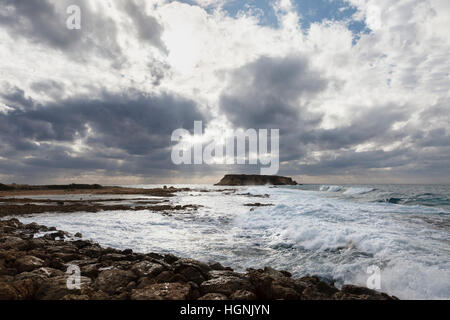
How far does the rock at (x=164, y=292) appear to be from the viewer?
3805mm

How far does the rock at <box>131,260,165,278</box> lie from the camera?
5.05 meters

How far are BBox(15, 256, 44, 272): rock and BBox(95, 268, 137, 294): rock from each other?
189 centimetres

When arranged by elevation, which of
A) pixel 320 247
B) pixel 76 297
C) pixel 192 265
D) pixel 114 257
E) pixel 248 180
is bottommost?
pixel 248 180

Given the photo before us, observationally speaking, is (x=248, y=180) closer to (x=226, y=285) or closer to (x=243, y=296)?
(x=226, y=285)

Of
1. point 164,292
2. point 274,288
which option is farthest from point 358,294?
point 164,292

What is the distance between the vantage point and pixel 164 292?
3.93 m

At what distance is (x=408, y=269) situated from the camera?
218 inches

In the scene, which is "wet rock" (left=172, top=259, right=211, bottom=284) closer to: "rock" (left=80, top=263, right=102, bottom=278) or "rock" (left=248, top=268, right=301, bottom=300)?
"rock" (left=248, top=268, right=301, bottom=300)

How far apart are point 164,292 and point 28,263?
385 centimetres

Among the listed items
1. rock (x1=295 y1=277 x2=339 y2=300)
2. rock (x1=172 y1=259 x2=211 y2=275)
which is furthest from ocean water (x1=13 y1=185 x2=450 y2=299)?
rock (x1=172 y1=259 x2=211 y2=275)

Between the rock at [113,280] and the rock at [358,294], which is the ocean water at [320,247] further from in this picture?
the rock at [113,280]
